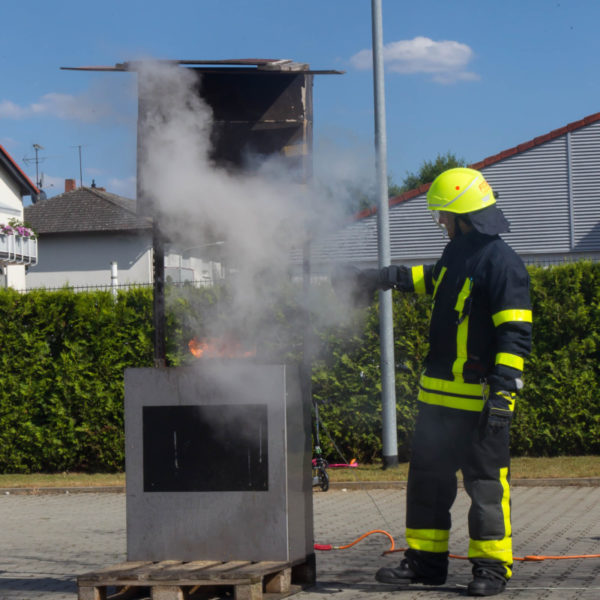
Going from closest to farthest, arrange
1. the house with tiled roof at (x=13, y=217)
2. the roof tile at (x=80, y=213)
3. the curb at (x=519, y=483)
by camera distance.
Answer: the curb at (x=519, y=483)
the house with tiled roof at (x=13, y=217)
the roof tile at (x=80, y=213)

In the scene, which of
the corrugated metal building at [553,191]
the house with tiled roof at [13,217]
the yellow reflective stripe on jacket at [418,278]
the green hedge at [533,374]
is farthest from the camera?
the house with tiled roof at [13,217]

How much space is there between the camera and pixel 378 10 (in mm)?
11039

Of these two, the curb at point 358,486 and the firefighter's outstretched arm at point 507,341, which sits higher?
the firefighter's outstretched arm at point 507,341

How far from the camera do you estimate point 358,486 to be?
10672 millimetres

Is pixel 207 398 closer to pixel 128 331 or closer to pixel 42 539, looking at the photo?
pixel 42 539

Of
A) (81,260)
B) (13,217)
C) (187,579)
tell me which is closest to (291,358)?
(187,579)

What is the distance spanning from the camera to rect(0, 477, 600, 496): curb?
33.4 ft

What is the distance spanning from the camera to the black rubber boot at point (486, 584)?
199 inches

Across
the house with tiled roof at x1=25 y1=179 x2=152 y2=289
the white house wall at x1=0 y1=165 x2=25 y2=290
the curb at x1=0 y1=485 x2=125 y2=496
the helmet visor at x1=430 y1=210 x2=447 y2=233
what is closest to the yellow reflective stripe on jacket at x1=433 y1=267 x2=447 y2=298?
the helmet visor at x1=430 y1=210 x2=447 y2=233

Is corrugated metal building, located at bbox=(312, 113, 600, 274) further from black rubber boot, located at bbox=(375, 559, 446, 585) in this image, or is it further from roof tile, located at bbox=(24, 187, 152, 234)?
black rubber boot, located at bbox=(375, 559, 446, 585)

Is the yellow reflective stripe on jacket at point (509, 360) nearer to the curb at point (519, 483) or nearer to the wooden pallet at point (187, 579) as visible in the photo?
the wooden pallet at point (187, 579)

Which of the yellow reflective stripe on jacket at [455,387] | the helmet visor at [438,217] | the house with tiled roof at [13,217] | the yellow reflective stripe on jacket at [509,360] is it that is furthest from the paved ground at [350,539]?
the house with tiled roof at [13,217]

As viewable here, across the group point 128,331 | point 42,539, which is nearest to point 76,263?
point 128,331

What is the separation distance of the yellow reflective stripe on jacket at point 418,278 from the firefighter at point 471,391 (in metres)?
0.19
